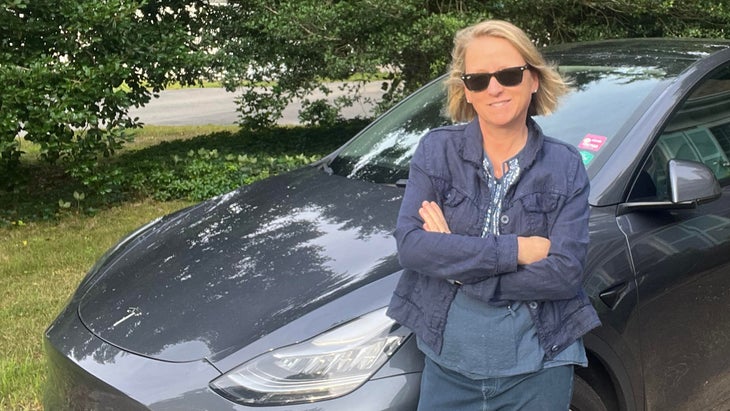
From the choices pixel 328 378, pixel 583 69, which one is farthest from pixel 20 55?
pixel 328 378

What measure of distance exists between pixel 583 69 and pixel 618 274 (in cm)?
119

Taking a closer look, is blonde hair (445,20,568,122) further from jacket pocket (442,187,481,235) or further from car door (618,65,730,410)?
car door (618,65,730,410)

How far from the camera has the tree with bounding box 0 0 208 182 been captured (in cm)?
573

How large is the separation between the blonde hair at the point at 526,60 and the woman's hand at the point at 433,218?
1.16 ft

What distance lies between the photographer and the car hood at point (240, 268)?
205 centimetres

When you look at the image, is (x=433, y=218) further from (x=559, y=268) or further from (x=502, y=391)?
(x=502, y=391)

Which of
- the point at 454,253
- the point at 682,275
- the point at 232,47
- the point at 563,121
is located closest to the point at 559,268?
the point at 454,253

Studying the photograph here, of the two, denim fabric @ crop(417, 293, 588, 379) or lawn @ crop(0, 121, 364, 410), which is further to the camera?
lawn @ crop(0, 121, 364, 410)

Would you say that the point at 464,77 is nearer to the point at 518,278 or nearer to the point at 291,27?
the point at 518,278

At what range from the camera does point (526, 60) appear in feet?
5.67

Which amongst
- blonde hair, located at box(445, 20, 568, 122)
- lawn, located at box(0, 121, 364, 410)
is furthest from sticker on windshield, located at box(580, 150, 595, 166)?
lawn, located at box(0, 121, 364, 410)

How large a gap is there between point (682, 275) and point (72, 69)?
520 cm

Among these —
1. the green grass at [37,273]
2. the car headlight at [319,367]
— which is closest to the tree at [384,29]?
the green grass at [37,273]

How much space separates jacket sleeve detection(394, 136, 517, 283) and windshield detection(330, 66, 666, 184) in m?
0.92
